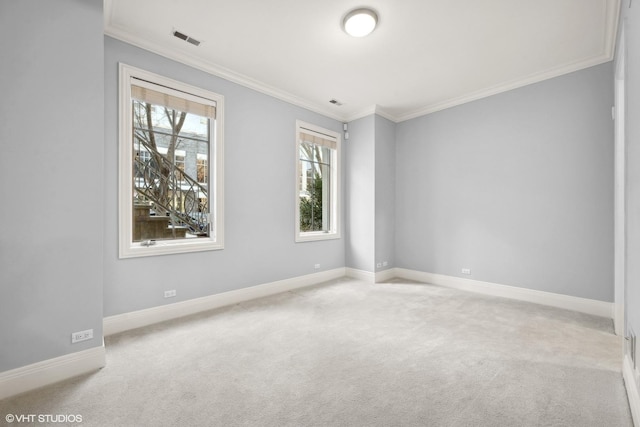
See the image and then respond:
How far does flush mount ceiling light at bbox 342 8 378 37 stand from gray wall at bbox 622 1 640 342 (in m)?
1.76

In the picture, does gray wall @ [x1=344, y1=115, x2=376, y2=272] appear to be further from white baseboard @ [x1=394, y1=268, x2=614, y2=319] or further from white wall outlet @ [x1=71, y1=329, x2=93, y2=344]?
white wall outlet @ [x1=71, y1=329, x2=93, y2=344]

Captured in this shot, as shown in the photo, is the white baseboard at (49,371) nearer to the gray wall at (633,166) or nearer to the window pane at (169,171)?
the window pane at (169,171)

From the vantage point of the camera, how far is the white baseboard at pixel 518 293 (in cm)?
332

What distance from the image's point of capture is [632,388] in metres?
1.72

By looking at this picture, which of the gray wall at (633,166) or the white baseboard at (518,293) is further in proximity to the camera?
the white baseboard at (518,293)

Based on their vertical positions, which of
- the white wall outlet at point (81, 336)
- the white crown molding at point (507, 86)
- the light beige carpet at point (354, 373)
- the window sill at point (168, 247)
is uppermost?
the white crown molding at point (507, 86)

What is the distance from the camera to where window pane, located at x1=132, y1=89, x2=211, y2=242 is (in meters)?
3.17

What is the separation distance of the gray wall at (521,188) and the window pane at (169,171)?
3432mm

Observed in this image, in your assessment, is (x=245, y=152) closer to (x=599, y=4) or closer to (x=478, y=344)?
(x=478, y=344)

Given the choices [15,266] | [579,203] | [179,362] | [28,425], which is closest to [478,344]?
[579,203]

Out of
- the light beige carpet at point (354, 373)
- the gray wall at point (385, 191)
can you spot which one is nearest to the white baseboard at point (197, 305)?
the light beige carpet at point (354, 373)

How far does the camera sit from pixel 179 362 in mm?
2256

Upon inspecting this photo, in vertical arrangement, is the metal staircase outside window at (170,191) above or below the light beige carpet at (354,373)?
above

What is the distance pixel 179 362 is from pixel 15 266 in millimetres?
1263
